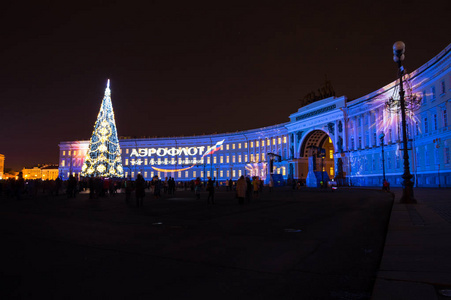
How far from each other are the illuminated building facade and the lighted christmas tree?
28610 millimetres

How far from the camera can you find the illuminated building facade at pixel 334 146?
43031mm

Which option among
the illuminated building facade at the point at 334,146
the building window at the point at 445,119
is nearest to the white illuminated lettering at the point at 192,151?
the illuminated building facade at the point at 334,146

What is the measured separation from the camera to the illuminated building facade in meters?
43.0

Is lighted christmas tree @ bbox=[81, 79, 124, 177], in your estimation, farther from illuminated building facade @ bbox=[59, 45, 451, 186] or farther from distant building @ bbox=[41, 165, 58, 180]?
distant building @ bbox=[41, 165, 58, 180]

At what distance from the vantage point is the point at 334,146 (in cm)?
7325

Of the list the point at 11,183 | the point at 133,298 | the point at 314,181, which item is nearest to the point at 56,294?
the point at 133,298

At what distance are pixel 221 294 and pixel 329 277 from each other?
1.58 meters

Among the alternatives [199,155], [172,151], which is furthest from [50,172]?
[199,155]

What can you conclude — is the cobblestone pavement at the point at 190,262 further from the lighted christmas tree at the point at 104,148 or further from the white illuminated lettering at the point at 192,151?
the white illuminated lettering at the point at 192,151

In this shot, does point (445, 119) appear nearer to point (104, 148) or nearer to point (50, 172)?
point (104, 148)

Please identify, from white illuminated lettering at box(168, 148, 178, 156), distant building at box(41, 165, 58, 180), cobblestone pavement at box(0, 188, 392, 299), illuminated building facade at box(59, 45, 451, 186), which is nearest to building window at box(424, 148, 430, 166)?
illuminated building facade at box(59, 45, 451, 186)

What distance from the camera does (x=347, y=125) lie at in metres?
70.3

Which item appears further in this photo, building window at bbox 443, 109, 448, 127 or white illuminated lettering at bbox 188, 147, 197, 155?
white illuminated lettering at bbox 188, 147, 197, 155

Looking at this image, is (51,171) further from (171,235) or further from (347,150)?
(171,235)
